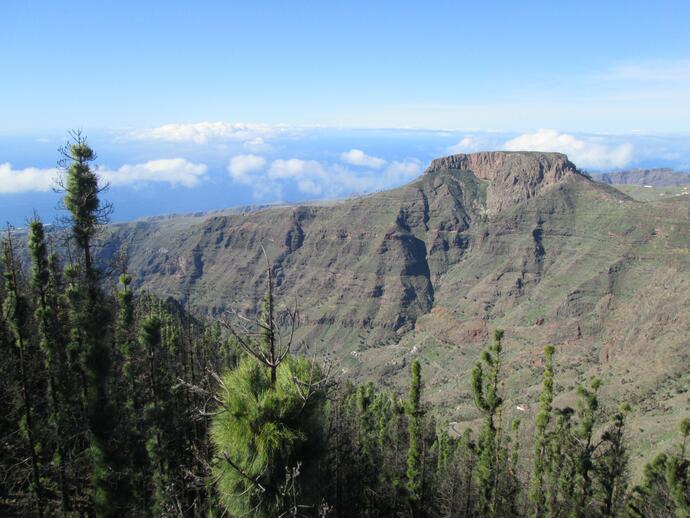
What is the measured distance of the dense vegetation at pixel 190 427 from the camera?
8.54 m

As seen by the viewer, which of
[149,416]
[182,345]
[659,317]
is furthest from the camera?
[659,317]

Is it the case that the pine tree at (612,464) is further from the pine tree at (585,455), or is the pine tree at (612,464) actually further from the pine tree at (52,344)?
the pine tree at (52,344)

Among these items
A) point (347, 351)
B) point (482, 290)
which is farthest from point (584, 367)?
point (347, 351)

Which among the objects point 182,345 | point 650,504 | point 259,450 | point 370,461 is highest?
point 259,450

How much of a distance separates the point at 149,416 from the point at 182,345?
22.6 metres

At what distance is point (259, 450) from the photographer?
834 cm

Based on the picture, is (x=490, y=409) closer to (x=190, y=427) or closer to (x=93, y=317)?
(x=93, y=317)

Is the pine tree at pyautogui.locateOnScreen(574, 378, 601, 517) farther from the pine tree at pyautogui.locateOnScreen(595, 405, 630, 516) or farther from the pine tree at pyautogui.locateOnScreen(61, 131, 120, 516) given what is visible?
the pine tree at pyautogui.locateOnScreen(61, 131, 120, 516)

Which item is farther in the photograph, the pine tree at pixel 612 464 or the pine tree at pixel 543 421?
the pine tree at pixel 543 421

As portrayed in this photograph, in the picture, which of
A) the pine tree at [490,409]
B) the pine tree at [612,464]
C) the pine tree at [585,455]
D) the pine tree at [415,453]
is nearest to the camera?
the pine tree at [490,409]

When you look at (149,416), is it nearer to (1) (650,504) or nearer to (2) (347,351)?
(1) (650,504)

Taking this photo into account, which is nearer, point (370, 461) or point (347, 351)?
point (370, 461)

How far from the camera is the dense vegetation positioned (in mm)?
8539

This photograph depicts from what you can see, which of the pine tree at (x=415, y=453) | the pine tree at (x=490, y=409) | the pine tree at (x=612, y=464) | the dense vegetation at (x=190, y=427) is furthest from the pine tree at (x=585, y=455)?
the pine tree at (x=415, y=453)
